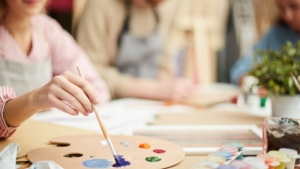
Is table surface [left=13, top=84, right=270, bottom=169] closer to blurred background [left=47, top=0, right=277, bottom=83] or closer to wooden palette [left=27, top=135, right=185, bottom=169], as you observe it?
wooden palette [left=27, top=135, right=185, bottom=169]

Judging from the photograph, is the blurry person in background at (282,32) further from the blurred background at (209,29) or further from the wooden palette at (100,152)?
the wooden palette at (100,152)

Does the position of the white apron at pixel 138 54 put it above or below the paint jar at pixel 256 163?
above

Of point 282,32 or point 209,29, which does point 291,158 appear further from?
point 209,29

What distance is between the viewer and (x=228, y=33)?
3.44 m

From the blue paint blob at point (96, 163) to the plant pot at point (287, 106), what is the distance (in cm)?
58

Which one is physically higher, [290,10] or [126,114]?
[290,10]

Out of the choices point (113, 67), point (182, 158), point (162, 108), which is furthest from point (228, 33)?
point (182, 158)

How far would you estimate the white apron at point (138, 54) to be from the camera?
1978 mm

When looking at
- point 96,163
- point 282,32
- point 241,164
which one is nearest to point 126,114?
point 96,163

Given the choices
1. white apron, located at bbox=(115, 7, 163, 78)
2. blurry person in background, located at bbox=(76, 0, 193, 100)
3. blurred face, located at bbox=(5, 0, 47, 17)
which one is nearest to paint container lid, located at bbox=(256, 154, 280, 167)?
blurred face, located at bbox=(5, 0, 47, 17)

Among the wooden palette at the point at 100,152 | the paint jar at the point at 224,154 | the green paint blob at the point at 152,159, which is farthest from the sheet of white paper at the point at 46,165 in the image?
the paint jar at the point at 224,154

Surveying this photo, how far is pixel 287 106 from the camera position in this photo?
1097mm

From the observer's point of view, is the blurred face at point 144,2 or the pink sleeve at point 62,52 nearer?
the pink sleeve at point 62,52

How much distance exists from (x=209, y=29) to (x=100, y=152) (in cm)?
237
